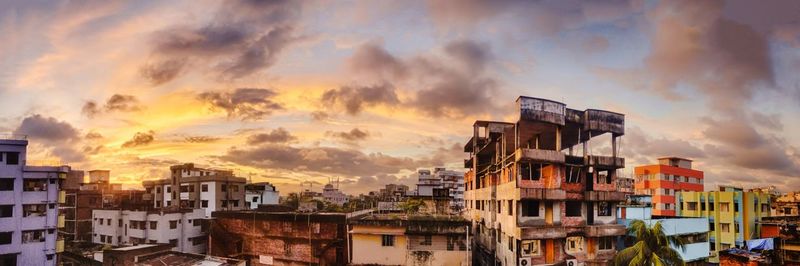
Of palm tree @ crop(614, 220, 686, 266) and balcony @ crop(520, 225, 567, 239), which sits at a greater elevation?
balcony @ crop(520, 225, 567, 239)

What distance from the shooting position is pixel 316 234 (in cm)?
3834

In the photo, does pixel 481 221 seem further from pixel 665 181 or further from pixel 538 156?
pixel 665 181

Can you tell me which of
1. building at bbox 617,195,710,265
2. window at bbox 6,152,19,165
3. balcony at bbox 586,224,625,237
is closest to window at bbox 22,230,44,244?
window at bbox 6,152,19,165

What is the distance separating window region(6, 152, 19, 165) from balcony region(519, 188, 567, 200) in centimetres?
3964

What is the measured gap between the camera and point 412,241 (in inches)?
1352

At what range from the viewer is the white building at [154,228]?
54344 millimetres

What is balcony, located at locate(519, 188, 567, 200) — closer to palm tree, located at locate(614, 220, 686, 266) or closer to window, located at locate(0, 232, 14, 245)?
palm tree, located at locate(614, 220, 686, 266)

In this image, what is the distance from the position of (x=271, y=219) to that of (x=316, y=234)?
4.34m

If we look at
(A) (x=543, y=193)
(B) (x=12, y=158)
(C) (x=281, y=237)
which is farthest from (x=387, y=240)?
(B) (x=12, y=158)

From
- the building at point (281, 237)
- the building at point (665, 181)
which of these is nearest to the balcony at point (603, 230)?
the building at point (281, 237)

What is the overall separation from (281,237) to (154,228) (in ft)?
72.0

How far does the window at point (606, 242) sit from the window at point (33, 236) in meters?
43.6

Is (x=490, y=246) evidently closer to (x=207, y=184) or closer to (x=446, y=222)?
(x=446, y=222)

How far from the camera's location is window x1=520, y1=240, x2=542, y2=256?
3322cm
